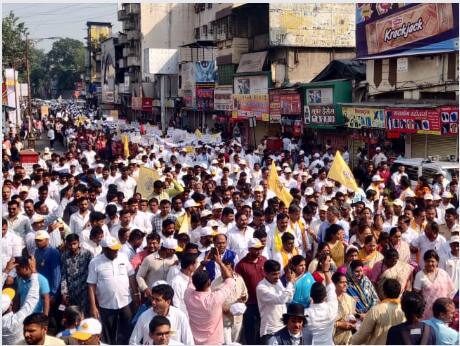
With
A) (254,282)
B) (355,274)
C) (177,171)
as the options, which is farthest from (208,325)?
(177,171)

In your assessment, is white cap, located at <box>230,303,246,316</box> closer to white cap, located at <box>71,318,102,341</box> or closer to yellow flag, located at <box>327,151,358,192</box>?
white cap, located at <box>71,318,102,341</box>

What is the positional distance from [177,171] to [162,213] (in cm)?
487

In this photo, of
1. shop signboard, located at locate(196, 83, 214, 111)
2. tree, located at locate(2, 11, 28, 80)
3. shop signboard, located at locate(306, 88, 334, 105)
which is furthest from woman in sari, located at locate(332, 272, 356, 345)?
tree, located at locate(2, 11, 28, 80)

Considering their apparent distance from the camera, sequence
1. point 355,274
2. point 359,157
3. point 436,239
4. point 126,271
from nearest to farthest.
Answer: point 355,274 → point 126,271 → point 436,239 → point 359,157

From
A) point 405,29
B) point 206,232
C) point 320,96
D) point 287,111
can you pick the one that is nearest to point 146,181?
point 206,232

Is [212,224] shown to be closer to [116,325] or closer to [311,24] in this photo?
[116,325]

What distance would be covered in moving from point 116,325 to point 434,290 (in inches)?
125

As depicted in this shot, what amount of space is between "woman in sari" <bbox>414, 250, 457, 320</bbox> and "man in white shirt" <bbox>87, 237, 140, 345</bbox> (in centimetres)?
286

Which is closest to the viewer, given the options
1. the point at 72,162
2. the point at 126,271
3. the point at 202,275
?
the point at 202,275

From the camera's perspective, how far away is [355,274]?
635 centimetres

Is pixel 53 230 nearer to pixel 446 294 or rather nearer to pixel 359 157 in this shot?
pixel 446 294

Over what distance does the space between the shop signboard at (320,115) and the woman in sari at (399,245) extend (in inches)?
641

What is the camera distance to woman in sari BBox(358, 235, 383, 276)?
718cm

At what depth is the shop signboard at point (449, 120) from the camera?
1797cm
